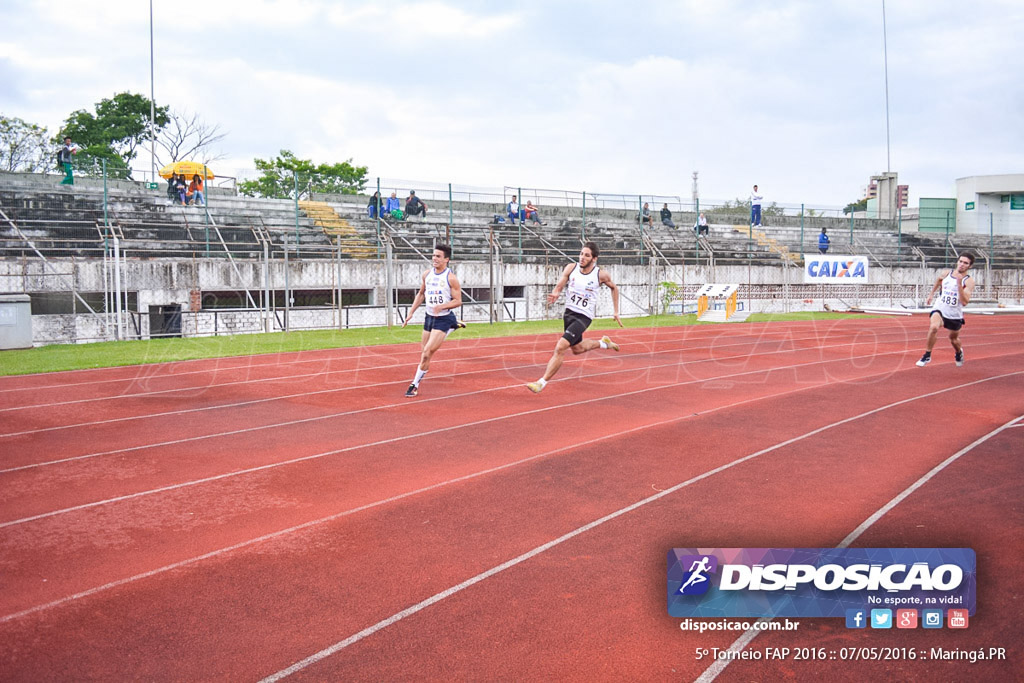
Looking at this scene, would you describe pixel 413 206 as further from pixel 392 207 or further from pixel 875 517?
pixel 875 517

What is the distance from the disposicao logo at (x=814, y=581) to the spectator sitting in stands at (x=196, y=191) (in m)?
26.5

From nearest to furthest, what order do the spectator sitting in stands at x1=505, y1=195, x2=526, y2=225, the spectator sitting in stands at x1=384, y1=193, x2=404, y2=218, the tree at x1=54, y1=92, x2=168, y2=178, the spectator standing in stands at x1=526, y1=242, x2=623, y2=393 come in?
the spectator standing in stands at x1=526, y1=242, x2=623, y2=393 < the spectator sitting in stands at x1=384, y1=193, x2=404, y2=218 < the spectator sitting in stands at x1=505, y1=195, x2=526, y2=225 < the tree at x1=54, y1=92, x2=168, y2=178

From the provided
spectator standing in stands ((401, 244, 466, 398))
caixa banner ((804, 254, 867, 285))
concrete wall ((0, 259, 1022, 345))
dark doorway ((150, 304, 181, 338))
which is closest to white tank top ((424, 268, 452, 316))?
spectator standing in stands ((401, 244, 466, 398))

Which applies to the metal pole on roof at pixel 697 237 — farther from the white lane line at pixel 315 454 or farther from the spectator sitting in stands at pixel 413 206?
the white lane line at pixel 315 454

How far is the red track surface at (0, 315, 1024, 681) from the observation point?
11.9 ft

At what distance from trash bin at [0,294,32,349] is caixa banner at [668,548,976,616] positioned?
54.5 ft

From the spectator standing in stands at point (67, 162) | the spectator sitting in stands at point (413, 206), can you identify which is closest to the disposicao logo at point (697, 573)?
the spectator sitting in stands at point (413, 206)

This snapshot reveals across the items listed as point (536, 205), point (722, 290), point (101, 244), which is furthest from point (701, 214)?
point (101, 244)

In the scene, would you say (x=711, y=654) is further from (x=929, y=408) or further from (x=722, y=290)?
(x=722, y=290)

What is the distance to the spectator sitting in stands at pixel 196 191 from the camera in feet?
89.2

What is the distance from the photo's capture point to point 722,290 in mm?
27797

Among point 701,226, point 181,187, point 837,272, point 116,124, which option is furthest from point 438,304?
point 116,124

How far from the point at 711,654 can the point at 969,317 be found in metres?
29.8

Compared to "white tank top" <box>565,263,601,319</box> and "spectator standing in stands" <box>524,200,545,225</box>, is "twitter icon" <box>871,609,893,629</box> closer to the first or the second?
"white tank top" <box>565,263,601,319</box>
